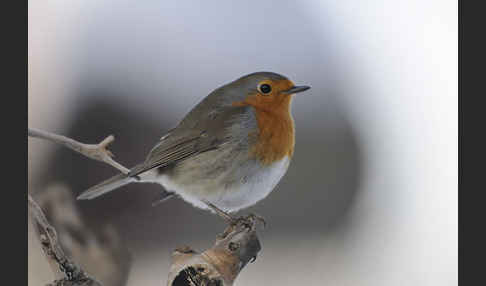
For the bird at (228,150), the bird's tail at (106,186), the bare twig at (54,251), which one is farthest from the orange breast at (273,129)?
the bare twig at (54,251)

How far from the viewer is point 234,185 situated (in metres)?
1.34

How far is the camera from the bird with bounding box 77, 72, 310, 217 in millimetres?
1340

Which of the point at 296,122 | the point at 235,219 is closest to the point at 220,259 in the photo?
the point at 235,219

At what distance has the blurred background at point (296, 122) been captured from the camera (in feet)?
4.54

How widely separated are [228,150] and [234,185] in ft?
0.29

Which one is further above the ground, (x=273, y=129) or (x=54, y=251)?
(x=273, y=129)

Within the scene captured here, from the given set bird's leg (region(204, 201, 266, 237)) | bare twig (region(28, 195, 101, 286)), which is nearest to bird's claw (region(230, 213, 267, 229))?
bird's leg (region(204, 201, 266, 237))

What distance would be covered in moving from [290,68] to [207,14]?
0.85ft

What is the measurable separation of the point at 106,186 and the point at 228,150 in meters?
0.33

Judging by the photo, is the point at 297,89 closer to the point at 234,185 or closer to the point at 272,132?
the point at 272,132

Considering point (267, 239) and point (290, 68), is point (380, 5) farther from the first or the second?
point (267, 239)

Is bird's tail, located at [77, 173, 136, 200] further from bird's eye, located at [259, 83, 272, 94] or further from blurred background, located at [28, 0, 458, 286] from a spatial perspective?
bird's eye, located at [259, 83, 272, 94]

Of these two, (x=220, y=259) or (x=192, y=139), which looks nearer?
(x=220, y=259)

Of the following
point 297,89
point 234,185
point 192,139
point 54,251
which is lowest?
point 54,251
